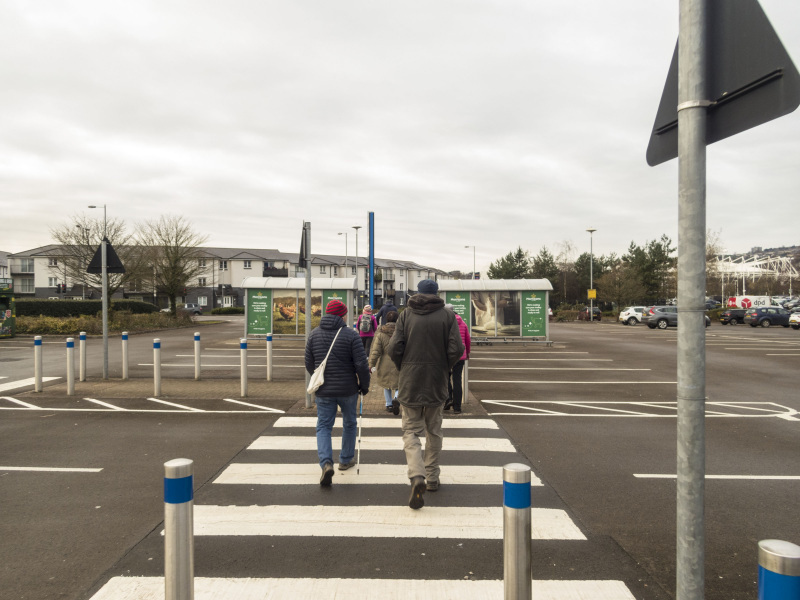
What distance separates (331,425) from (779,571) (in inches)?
173

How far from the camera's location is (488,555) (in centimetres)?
386

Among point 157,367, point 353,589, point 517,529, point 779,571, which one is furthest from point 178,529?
point 157,367

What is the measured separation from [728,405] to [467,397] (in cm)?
479

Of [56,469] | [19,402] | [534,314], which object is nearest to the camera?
[56,469]

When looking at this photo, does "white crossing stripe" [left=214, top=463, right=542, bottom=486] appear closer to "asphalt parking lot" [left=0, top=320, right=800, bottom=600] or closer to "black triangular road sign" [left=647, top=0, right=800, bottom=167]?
"asphalt parking lot" [left=0, top=320, right=800, bottom=600]

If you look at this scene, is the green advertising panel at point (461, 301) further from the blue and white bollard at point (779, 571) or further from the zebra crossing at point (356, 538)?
the blue and white bollard at point (779, 571)

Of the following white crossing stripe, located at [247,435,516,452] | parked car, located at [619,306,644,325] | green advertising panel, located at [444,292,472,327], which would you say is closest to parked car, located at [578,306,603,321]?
parked car, located at [619,306,644,325]

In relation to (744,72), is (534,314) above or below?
below

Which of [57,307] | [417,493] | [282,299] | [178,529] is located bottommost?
[417,493]

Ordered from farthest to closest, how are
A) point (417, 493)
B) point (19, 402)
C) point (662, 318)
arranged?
point (662, 318) → point (19, 402) → point (417, 493)

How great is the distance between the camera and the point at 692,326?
2.04m

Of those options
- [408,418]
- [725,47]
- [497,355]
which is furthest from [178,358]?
[725,47]

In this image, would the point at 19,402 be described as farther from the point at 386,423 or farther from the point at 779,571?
the point at 779,571

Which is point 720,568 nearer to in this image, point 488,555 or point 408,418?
point 488,555
